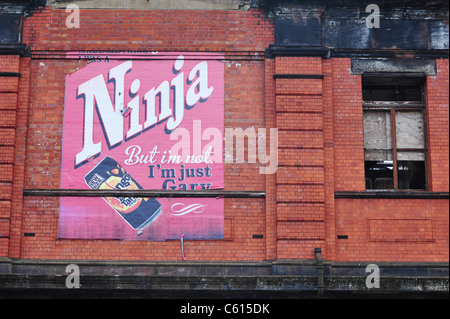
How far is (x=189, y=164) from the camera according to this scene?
34.9 feet

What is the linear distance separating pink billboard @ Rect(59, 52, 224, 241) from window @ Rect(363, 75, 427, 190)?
2.85m

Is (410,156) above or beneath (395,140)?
beneath

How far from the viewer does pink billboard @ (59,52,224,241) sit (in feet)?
34.2

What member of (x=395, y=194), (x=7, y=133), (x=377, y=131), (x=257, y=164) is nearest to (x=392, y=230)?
(x=395, y=194)

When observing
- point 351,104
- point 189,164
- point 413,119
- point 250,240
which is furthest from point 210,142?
point 413,119

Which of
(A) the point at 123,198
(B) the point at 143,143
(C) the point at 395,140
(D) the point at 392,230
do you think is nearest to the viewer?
(D) the point at 392,230

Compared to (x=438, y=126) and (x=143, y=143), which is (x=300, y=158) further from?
(x=143, y=143)

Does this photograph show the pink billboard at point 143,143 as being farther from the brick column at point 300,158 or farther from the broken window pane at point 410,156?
the broken window pane at point 410,156

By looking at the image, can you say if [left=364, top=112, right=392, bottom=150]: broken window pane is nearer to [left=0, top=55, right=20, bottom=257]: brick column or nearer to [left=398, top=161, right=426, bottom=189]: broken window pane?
[left=398, top=161, right=426, bottom=189]: broken window pane

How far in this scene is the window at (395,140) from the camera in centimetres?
1082

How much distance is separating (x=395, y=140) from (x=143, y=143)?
473 centimetres

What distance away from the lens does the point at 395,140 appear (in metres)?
10.8
